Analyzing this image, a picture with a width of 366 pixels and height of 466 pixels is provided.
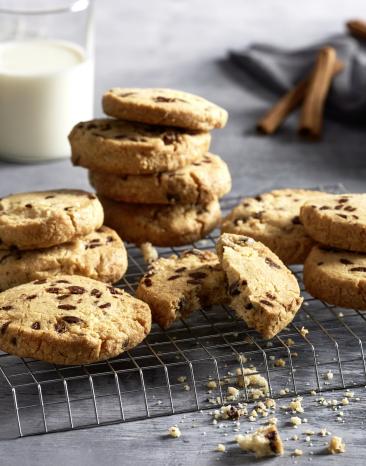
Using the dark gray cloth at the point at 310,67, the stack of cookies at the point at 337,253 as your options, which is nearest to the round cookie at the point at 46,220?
the stack of cookies at the point at 337,253

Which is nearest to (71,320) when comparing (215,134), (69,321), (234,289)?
(69,321)

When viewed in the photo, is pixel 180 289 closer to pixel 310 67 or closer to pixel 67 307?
pixel 67 307

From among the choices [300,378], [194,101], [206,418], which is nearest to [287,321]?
[300,378]

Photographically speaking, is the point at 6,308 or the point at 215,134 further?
the point at 215,134

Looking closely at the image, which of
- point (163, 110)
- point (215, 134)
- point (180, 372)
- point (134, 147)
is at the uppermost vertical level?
point (163, 110)

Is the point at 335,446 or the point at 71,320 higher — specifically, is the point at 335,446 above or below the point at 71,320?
below

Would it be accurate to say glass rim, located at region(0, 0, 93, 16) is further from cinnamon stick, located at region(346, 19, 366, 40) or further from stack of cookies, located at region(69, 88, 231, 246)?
cinnamon stick, located at region(346, 19, 366, 40)

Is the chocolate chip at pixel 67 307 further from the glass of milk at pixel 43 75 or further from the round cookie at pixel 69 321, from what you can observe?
the glass of milk at pixel 43 75
